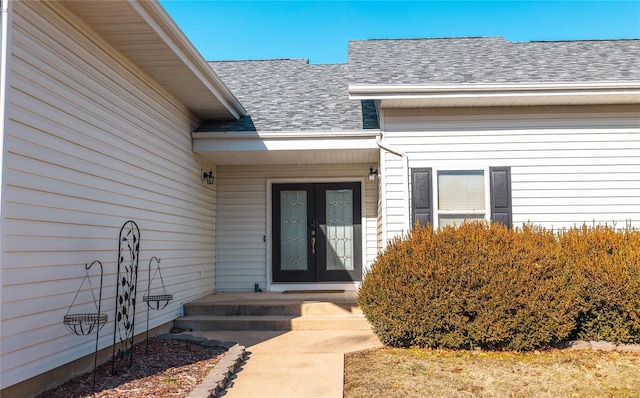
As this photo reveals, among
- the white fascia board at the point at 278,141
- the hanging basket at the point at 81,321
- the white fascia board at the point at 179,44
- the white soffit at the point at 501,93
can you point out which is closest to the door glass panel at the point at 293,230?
the white fascia board at the point at 278,141

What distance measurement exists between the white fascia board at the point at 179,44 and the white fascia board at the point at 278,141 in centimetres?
51

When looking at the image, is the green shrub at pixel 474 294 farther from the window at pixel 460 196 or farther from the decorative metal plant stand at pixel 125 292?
the decorative metal plant stand at pixel 125 292

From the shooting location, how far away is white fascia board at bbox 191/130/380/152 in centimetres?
736

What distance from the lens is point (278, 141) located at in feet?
24.6

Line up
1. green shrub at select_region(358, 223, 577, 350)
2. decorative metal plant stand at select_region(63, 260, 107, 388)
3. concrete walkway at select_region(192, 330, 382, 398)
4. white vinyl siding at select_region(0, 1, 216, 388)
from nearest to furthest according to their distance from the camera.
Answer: white vinyl siding at select_region(0, 1, 216, 388) < decorative metal plant stand at select_region(63, 260, 107, 388) < concrete walkway at select_region(192, 330, 382, 398) < green shrub at select_region(358, 223, 577, 350)

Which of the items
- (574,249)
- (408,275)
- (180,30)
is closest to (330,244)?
(408,275)

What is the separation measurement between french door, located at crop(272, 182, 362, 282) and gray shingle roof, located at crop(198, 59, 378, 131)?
1.43 m

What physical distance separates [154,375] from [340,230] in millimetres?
4913

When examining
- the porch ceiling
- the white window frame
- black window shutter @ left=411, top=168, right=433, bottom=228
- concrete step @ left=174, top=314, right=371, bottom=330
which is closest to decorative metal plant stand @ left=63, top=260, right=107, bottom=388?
concrete step @ left=174, top=314, right=371, bottom=330

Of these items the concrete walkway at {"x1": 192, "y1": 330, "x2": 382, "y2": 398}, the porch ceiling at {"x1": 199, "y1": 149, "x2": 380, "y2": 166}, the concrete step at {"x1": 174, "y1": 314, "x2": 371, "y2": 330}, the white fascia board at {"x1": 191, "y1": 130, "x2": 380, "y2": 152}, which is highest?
the white fascia board at {"x1": 191, "y1": 130, "x2": 380, "y2": 152}

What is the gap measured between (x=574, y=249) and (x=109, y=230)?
5.02m

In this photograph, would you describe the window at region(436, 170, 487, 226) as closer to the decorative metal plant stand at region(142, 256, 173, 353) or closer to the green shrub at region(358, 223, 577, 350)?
the green shrub at region(358, 223, 577, 350)

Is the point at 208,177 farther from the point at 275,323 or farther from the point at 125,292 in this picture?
the point at 125,292

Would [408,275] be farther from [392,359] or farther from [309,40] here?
[309,40]
